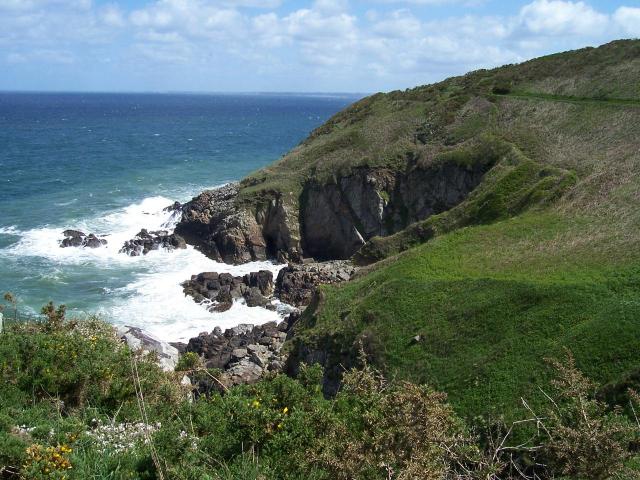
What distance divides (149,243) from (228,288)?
14.3 metres

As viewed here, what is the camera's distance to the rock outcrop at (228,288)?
4456 centimetres

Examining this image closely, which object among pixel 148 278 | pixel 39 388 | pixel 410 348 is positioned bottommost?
pixel 148 278

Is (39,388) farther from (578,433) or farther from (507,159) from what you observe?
(507,159)

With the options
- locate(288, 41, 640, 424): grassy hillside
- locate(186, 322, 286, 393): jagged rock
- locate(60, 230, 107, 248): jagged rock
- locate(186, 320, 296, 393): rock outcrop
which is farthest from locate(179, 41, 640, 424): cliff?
locate(60, 230, 107, 248): jagged rock

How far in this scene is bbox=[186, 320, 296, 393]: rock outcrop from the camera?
31.8 meters

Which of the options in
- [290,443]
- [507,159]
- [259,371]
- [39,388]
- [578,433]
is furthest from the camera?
[507,159]

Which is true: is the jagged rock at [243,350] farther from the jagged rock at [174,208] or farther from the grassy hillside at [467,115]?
the jagged rock at [174,208]

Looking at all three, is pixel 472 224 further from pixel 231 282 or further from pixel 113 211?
pixel 113 211

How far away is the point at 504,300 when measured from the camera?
26406 millimetres

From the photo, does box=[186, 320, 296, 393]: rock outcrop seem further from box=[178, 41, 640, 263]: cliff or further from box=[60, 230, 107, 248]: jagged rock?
box=[60, 230, 107, 248]: jagged rock

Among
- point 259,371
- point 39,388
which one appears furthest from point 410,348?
Answer: point 39,388

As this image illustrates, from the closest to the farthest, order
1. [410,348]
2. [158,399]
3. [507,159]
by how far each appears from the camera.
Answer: [158,399] < [410,348] < [507,159]

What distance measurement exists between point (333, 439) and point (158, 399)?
6485 millimetres

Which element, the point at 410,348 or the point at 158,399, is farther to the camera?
the point at 410,348
